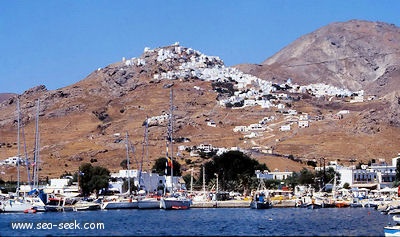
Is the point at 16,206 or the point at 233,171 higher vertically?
the point at 233,171

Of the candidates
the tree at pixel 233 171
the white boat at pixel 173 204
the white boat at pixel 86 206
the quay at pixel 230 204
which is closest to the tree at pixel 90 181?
the tree at pixel 233 171

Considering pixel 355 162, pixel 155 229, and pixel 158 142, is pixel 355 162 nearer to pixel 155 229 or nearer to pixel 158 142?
pixel 158 142

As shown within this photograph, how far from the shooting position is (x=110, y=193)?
5059 inches

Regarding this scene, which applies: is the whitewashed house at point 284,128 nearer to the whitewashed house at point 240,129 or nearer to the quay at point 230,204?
the whitewashed house at point 240,129

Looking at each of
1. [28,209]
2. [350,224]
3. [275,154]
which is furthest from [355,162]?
[350,224]

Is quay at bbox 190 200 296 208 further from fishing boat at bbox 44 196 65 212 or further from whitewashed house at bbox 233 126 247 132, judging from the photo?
whitewashed house at bbox 233 126 247 132

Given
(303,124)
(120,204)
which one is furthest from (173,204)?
(303,124)

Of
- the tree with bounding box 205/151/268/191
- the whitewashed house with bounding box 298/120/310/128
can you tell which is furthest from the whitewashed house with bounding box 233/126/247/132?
the tree with bounding box 205/151/268/191

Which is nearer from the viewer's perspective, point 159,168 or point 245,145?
point 159,168

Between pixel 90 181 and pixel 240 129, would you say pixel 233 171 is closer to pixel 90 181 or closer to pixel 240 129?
pixel 90 181

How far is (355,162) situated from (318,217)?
8363 centimetres

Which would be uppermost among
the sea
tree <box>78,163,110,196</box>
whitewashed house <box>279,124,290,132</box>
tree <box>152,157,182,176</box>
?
whitewashed house <box>279,124,290,132</box>

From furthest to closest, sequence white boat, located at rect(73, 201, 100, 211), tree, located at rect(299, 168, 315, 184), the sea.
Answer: tree, located at rect(299, 168, 315, 184), white boat, located at rect(73, 201, 100, 211), the sea

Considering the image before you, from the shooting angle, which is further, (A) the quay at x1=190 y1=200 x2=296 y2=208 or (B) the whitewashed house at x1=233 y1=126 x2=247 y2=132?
(B) the whitewashed house at x1=233 y1=126 x2=247 y2=132
